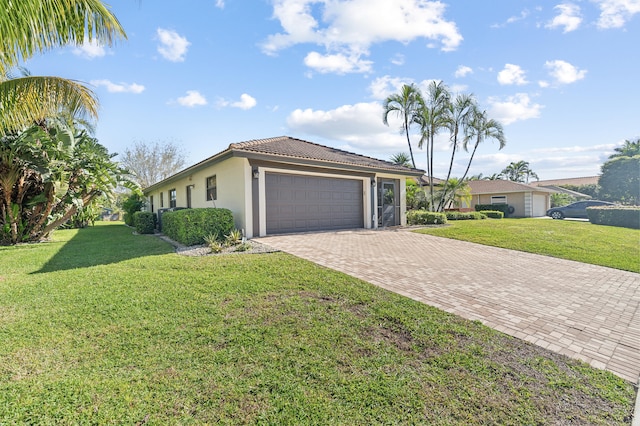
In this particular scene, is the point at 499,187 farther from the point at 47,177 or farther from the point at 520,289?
the point at 47,177

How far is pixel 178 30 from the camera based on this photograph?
845 centimetres

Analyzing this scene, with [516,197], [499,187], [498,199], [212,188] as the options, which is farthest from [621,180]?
[212,188]

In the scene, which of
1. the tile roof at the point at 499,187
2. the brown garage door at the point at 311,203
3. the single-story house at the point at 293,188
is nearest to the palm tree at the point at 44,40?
the single-story house at the point at 293,188

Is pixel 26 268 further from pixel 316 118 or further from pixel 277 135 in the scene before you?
pixel 316 118

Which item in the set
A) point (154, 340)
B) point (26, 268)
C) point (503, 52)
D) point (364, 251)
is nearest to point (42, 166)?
point (26, 268)

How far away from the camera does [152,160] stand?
3541cm

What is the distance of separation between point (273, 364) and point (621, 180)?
40.3 metres

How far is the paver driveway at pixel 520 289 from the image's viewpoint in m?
3.31

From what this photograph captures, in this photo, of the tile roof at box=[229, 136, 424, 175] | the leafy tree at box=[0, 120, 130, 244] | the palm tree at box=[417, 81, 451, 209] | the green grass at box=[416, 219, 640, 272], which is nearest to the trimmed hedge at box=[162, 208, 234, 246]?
the tile roof at box=[229, 136, 424, 175]

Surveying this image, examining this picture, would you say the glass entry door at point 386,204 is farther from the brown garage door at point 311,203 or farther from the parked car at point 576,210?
the parked car at point 576,210

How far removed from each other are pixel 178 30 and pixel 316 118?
1249cm

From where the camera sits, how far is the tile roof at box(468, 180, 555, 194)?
29.5m

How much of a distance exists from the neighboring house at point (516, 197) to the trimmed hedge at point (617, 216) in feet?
35.5

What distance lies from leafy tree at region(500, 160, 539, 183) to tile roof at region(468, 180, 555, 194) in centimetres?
2512
